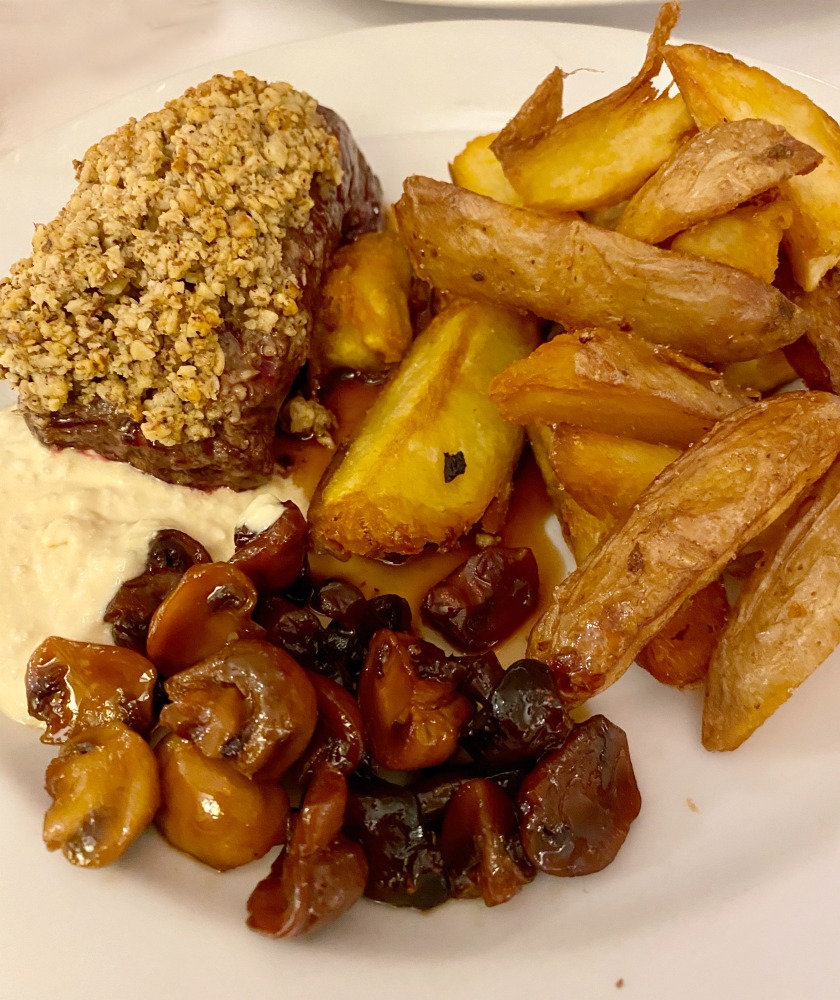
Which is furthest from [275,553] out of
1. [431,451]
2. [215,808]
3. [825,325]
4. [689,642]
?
[825,325]

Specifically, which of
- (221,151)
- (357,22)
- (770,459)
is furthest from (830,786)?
(357,22)

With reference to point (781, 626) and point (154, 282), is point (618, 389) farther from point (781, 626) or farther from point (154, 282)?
point (154, 282)

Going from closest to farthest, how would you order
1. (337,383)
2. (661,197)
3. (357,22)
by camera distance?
(661,197) < (337,383) < (357,22)

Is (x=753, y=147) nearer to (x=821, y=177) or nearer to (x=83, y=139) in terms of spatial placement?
(x=821, y=177)

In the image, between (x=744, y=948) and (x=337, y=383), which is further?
(x=337, y=383)

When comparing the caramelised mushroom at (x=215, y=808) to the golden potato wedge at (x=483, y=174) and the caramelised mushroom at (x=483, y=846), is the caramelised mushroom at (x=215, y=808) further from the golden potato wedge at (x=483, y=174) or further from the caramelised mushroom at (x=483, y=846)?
the golden potato wedge at (x=483, y=174)

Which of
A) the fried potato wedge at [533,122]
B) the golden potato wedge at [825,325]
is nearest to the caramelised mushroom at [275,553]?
the fried potato wedge at [533,122]

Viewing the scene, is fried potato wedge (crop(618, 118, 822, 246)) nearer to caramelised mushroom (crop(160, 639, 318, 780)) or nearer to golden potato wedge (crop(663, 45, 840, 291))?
golden potato wedge (crop(663, 45, 840, 291))
